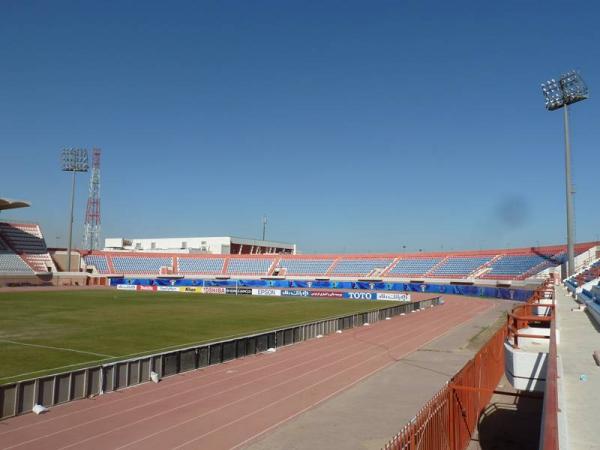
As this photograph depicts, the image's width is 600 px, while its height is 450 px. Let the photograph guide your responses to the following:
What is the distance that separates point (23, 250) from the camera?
85438 millimetres

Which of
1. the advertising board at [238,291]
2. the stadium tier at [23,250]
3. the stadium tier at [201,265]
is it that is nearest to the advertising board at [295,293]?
the advertising board at [238,291]

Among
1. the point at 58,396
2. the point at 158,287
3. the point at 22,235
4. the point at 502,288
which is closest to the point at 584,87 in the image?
the point at 502,288

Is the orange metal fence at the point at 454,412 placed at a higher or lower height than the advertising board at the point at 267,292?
higher

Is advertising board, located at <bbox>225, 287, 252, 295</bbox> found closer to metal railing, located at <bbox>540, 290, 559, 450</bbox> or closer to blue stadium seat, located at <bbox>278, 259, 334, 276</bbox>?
blue stadium seat, located at <bbox>278, 259, 334, 276</bbox>

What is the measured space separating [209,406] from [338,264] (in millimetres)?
81453

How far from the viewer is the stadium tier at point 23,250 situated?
80125mm

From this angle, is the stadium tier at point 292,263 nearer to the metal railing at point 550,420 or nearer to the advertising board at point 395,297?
the advertising board at point 395,297

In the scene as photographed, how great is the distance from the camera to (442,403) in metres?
9.15

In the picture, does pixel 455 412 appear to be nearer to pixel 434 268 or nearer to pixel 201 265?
pixel 434 268

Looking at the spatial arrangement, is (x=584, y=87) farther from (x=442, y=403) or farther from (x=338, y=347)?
(x=442, y=403)

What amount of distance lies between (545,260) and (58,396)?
2742 inches

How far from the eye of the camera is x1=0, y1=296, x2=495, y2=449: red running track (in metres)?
13.2

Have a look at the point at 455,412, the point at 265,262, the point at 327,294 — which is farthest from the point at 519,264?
the point at 455,412

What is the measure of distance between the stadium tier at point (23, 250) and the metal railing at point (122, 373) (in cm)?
6825
